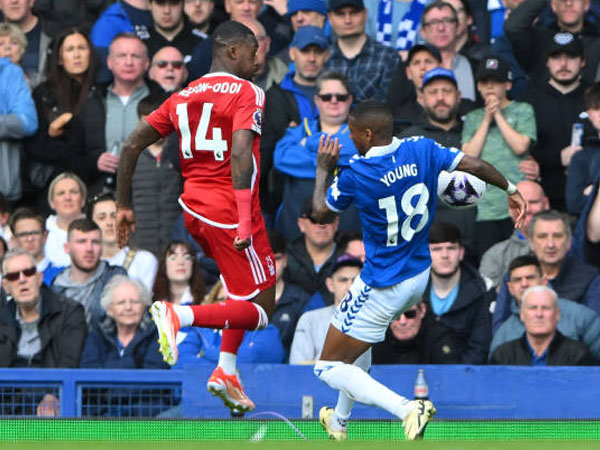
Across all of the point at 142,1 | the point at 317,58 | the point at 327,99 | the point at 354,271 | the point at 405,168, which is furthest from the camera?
the point at 142,1

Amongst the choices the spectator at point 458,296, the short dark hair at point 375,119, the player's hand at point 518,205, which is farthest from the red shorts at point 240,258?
the spectator at point 458,296

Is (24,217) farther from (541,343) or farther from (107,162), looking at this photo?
(541,343)

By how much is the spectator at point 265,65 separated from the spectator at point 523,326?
3565 millimetres

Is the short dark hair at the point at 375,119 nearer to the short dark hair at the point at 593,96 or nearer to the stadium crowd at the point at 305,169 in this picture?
the stadium crowd at the point at 305,169

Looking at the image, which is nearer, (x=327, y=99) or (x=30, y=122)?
(x=327, y=99)

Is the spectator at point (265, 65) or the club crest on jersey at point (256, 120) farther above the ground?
the spectator at point (265, 65)

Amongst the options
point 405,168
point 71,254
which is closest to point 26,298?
point 71,254

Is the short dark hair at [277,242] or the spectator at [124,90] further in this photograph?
the spectator at [124,90]

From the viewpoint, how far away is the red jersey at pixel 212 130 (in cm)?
931

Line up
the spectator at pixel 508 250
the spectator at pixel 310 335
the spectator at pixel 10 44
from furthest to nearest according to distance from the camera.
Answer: the spectator at pixel 10 44 < the spectator at pixel 508 250 < the spectator at pixel 310 335

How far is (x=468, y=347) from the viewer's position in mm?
12023

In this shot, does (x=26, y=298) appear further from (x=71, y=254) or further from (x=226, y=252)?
(x=226, y=252)

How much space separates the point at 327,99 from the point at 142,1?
329 centimetres

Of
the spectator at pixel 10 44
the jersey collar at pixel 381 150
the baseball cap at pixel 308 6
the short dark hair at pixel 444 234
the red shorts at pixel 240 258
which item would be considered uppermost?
the baseball cap at pixel 308 6
